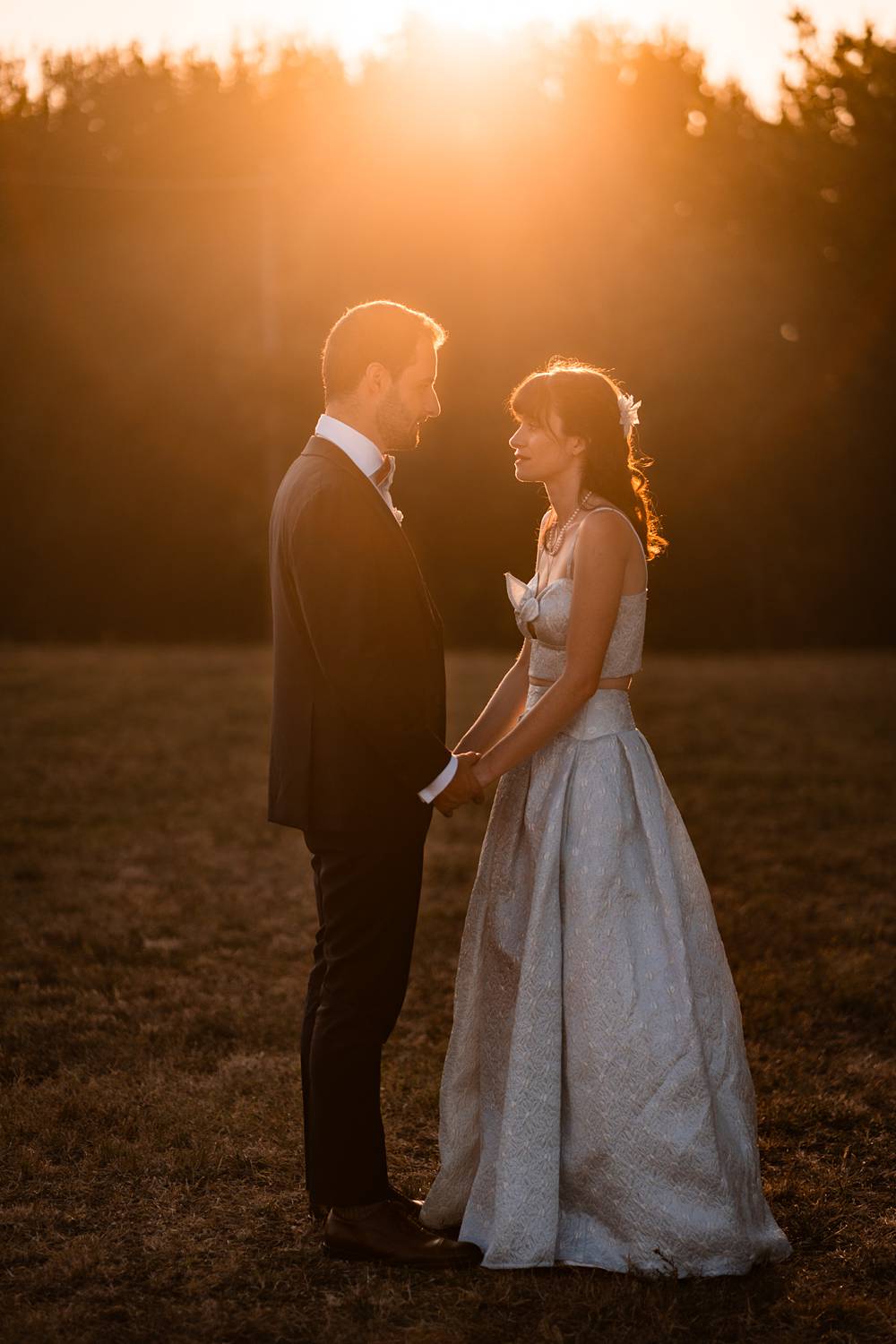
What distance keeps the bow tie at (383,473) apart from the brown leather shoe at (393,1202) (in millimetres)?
1844

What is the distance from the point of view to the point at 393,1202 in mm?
3783

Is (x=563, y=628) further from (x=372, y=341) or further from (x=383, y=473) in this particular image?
(x=372, y=341)

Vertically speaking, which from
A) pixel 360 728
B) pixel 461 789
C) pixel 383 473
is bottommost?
pixel 461 789

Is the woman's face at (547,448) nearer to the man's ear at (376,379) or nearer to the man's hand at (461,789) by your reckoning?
the man's ear at (376,379)

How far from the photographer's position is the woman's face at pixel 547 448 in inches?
148

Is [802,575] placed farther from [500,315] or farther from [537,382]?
[537,382]

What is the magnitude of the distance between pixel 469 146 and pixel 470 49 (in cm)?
227

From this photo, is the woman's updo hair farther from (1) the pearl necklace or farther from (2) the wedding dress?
(2) the wedding dress

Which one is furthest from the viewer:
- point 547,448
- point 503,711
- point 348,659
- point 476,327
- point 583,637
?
point 476,327

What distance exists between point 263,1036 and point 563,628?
8.29 ft

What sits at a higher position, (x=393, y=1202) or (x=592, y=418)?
(x=592, y=418)

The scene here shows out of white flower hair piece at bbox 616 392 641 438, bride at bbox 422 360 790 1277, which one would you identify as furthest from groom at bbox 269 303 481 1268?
white flower hair piece at bbox 616 392 641 438

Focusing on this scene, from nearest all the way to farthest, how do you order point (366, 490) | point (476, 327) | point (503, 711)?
point (366, 490) → point (503, 711) → point (476, 327)

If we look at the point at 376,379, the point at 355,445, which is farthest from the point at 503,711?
the point at 376,379
